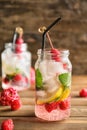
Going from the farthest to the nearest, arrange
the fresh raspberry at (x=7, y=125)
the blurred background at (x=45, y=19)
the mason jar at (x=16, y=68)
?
the blurred background at (x=45, y=19), the mason jar at (x=16, y=68), the fresh raspberry at (x=7, y=125)

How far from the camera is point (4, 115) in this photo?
108 centimetres

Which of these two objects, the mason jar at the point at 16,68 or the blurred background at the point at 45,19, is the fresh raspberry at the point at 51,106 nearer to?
the mason jar at the point at 16,68

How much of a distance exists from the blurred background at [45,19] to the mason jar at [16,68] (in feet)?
1.00

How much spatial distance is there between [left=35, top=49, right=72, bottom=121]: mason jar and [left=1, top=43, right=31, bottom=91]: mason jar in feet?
1.28

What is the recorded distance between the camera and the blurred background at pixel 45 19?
5.83ft

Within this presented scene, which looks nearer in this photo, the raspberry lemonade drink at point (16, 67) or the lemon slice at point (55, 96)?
the lemon slice at point (55, 96)

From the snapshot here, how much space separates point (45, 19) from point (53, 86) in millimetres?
829

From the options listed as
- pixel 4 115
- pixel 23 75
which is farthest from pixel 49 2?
pixel 4 115

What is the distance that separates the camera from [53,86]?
3.36 ft

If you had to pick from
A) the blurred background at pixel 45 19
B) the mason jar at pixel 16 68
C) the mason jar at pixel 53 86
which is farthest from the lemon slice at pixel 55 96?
the blurred background at pixel 45 19

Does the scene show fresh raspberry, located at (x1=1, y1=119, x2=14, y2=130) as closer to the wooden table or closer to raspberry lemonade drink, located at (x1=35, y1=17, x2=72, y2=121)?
the wooden table

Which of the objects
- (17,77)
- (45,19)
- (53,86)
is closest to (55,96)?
(53,86)

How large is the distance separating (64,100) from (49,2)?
2.87ft

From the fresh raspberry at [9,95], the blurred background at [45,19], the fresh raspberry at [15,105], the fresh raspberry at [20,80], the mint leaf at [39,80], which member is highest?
the blurred background at [45,19]
